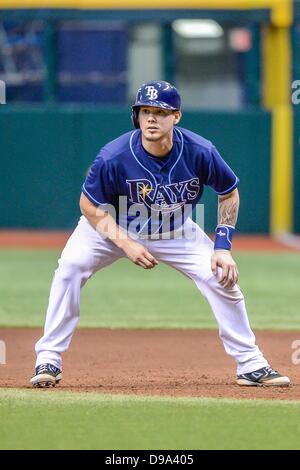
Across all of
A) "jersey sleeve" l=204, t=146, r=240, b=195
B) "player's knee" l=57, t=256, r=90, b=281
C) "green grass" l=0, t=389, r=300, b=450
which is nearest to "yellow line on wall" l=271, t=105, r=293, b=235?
"jersey sleeve" l=204, t=146, r=240, b=195

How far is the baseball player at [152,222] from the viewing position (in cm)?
647

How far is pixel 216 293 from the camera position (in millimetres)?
6574

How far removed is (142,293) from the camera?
1141 cm

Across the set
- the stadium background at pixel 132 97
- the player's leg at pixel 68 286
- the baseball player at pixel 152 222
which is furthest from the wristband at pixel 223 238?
the stadium background at pixel 132 97

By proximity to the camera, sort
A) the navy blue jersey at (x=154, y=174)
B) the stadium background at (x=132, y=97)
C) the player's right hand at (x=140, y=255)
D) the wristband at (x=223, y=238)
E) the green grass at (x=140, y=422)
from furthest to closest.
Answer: the stadium background at (x=132, y=97) < the wristband at (x=223, y=238) < the navy blue jersey at (x=154, y=174) < the player's right hand at (x=140, y=255) < the green grass at (x=140, y=422)

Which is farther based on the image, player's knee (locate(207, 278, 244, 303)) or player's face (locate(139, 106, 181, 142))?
player's knee (locate(207, 278, 244, 303))

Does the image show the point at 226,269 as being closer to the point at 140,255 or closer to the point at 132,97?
the point at 140,255

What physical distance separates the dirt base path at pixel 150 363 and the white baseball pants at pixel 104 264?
0.23 metres

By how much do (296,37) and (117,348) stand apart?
938cm

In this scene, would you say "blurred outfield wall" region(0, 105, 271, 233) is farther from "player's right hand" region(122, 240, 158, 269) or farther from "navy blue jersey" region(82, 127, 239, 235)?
"player's right hand" region(122, 240, 158, 269)

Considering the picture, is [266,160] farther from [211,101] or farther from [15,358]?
[15,358]

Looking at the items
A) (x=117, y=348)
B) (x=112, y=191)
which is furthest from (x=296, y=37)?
(x=112, y=191)

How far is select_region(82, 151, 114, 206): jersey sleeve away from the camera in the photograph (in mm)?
6453

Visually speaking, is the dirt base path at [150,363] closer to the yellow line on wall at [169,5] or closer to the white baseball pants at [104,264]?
the white baseball pants at [104,264]
